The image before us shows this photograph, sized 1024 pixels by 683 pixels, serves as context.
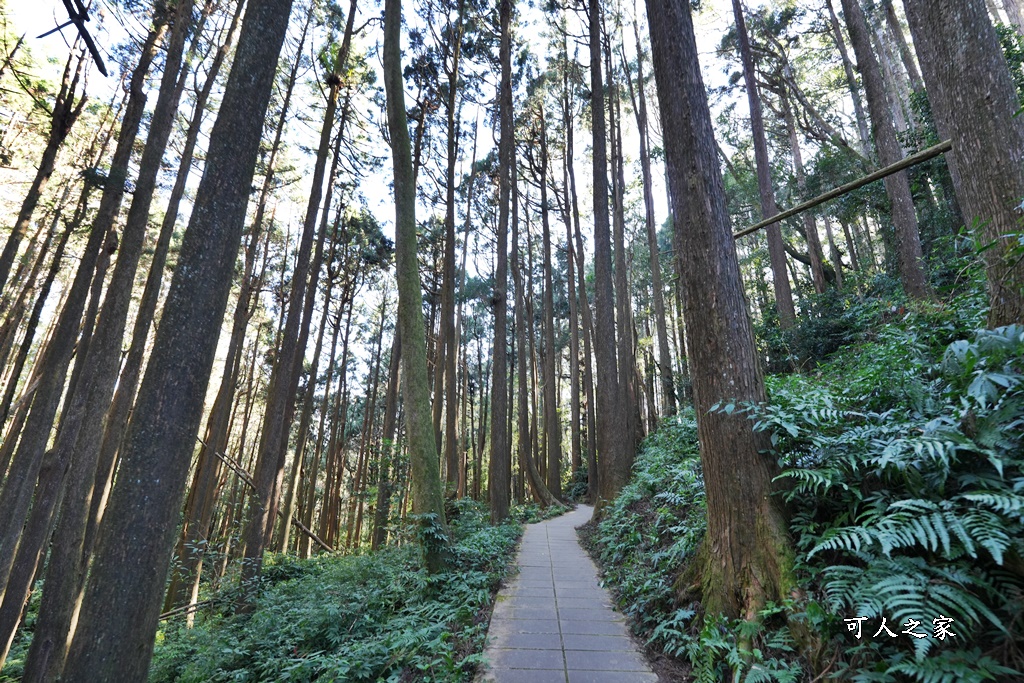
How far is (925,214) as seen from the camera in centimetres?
1146

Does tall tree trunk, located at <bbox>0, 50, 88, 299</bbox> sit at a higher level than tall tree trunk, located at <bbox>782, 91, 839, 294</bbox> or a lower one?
lower

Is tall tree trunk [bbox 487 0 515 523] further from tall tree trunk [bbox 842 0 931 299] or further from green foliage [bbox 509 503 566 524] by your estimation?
tall tree trunk [bbox 842 0 931 299]

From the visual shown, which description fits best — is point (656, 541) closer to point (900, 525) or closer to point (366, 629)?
point (900, 525)

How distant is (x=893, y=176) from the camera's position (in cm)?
887

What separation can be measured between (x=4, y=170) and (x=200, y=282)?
1212 cm

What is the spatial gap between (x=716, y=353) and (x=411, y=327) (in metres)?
4.20

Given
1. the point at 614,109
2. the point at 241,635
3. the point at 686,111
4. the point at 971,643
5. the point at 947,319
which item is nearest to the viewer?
the point at 971,643

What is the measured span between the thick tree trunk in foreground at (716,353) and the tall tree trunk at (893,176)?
280 inches

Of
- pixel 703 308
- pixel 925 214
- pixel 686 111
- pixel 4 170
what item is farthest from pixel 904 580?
pixel 4 170

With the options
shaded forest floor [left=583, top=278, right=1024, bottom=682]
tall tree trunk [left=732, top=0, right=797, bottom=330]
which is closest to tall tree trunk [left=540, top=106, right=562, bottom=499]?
tall tree trunk [left=732, top=0, right=797, bottom=330]

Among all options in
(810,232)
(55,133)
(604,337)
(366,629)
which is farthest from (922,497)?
(810,232)

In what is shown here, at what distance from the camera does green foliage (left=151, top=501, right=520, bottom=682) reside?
12.0ft

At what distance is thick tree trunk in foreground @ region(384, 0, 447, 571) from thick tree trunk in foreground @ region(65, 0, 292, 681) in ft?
10.1

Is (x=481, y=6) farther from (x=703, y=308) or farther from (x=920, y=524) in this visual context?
(x=920, y=524)
